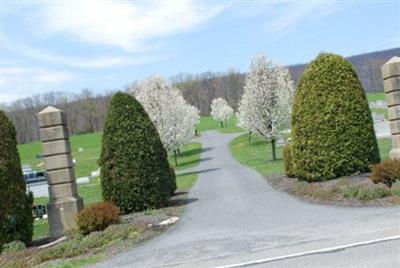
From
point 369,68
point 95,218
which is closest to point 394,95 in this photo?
point 95,218

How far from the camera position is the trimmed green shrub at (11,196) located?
11.6 metres

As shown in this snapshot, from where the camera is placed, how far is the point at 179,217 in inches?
507

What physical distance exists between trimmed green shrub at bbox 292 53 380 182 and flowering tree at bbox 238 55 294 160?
651 inches

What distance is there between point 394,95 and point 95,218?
10.0 metres

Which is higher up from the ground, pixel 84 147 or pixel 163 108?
pixel 163 108

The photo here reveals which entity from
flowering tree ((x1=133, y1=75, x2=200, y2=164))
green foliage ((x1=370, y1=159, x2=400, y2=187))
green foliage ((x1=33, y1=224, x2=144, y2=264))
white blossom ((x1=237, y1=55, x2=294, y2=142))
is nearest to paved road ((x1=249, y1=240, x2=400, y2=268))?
green foliage ((x1=33, y1=224, x2=144, y2=264))

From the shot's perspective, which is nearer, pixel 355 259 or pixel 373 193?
pixel 355 259

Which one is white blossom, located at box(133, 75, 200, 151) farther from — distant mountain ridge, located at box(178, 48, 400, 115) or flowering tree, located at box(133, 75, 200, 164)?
distant mountain ridge, located at box(178, 48, 400, 115)

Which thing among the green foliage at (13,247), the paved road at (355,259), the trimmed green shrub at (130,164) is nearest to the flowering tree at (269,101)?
the trimmed green shrub at (130,164)

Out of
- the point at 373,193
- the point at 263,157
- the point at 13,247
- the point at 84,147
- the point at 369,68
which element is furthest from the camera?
the point at 369,68

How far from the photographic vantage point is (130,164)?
559 inches

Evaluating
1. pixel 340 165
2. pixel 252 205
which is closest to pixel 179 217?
pixel 252 205

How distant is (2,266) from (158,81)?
2914 cm

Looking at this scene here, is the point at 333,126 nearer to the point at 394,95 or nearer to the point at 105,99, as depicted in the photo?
the point at 394,95
